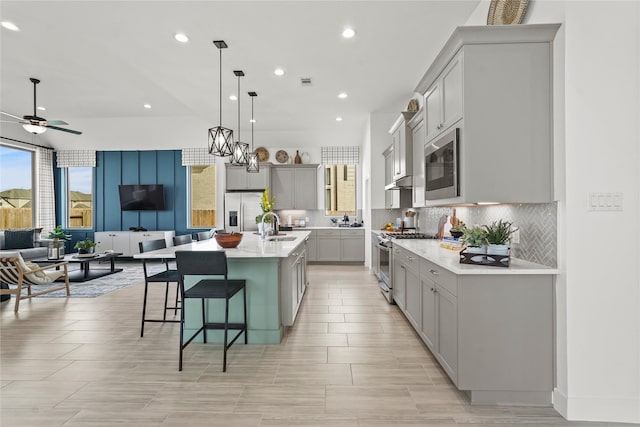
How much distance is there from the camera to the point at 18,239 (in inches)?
282

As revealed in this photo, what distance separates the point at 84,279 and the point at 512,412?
664cm

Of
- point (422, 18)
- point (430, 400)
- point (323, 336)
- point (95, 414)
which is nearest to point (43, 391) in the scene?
point (95, 414)

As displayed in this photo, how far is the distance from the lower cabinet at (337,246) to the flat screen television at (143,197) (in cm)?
407

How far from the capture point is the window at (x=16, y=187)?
764 centimetres

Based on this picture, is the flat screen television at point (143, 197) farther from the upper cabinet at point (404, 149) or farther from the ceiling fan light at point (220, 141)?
the upper cabinet at point (404, 149)

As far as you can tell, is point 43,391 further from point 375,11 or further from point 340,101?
point 340,101

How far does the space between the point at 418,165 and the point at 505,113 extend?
1849mm

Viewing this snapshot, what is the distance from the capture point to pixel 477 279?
2100 mm

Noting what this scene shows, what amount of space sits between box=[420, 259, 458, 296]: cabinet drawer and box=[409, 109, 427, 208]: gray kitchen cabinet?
39.5 inches

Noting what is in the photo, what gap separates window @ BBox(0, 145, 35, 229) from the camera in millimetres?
7637

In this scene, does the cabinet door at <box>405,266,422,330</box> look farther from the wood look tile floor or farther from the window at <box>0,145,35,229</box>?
the window at <box>0,145,35,229</box>

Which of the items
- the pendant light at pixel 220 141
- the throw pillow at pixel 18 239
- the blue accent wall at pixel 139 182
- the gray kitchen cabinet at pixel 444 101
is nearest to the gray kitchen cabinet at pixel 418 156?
the gray kitchen cabinet at pixel 444 101

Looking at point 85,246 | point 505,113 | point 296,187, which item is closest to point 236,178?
point 296,187

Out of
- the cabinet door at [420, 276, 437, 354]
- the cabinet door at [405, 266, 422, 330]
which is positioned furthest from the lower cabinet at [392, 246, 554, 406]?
the cabinet door at [405, 266, 422, 330]
